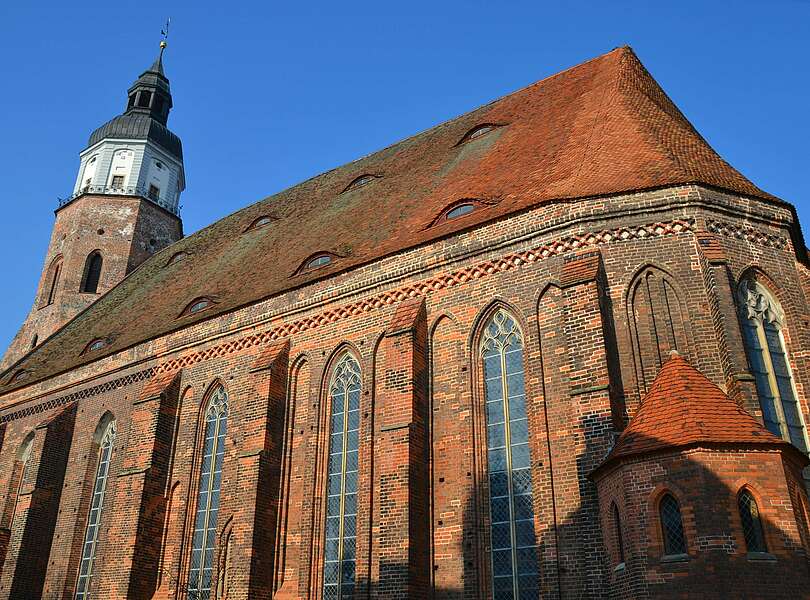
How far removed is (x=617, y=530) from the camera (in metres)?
10.9

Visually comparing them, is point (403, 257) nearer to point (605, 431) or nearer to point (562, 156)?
point (562, 156)

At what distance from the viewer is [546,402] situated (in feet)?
42.4

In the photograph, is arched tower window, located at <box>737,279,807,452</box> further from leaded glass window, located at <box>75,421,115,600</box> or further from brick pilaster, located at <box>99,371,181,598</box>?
leaded glass window, located at <box>75,421,115,600</box>

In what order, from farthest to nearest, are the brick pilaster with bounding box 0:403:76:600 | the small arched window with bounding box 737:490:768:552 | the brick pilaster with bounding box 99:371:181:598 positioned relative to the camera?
the brick pilaster with bounding box 0:403:76:600
the brick pilaster with bounding box 99:371:181:598
the small arched window with bounding box 737:490:768:552

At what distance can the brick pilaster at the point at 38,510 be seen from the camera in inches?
771

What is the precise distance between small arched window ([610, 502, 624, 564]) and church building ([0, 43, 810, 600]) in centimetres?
4

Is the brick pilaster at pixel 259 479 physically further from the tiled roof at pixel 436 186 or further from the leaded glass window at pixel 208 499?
the tiled roof at pixel 436 186

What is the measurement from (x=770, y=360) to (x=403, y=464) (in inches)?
253

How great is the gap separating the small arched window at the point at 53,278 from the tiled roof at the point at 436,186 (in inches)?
123

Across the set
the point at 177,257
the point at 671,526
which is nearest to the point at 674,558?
the point at 671,526

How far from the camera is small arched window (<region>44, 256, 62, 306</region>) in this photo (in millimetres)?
29828

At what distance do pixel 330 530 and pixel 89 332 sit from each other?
14032 millimetres

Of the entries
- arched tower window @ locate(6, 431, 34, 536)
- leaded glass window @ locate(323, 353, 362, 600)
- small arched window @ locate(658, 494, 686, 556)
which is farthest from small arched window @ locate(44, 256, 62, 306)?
small arched window @ locate(658, 494, 686, 556)

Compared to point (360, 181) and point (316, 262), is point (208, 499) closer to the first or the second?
point (316, 262)
